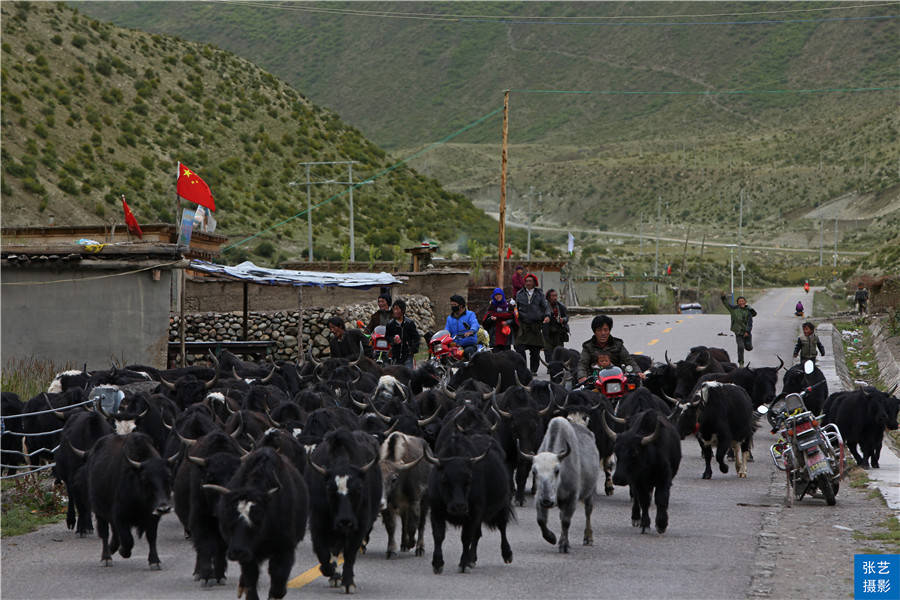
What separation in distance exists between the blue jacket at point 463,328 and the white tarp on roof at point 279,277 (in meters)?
6.54

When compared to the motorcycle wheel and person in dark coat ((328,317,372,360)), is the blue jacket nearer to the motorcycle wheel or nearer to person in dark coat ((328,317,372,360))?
person in dark coat ((328,317,372,360))

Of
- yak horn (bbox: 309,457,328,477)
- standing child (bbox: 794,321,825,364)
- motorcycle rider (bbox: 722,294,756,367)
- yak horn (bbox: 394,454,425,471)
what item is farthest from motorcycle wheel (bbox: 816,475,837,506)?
motorcycle rider (bbox: 722,294,756,367)

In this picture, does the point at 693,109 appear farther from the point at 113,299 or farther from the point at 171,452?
the point at 171,452

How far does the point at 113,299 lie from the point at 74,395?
889cm

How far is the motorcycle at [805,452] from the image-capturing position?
1300 cm

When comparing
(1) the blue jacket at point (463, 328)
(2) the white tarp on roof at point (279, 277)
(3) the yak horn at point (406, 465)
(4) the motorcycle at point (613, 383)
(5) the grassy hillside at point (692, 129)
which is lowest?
(3) the yak horn at point (406, 465)

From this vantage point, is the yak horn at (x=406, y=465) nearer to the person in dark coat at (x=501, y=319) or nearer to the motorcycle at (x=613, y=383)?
the motorcycle at (x=613, y=383)

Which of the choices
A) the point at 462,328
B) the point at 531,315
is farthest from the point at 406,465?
the point at 531,315

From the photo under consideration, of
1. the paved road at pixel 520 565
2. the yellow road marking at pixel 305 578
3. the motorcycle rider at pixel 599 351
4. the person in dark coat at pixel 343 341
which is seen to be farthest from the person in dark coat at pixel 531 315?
the yellow road marking at pixel 305 578

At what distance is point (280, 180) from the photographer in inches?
2844

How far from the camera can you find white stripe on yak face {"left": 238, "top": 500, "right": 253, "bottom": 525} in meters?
8.33

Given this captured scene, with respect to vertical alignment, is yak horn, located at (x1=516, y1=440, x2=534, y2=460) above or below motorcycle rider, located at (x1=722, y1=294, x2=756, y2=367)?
below

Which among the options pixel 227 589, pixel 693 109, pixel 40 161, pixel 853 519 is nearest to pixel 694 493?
pixel 853 519

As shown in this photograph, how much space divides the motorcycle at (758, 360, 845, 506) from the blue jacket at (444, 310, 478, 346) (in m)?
6.79
